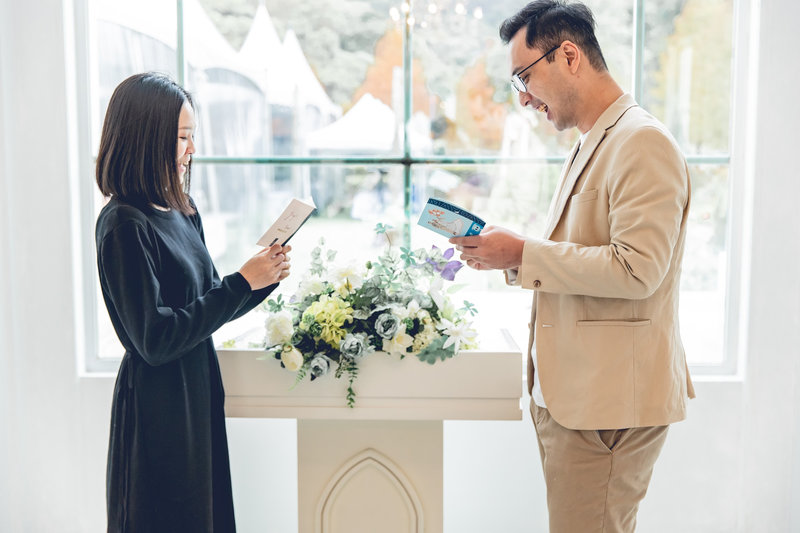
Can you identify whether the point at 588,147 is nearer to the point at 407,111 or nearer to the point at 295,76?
the point at 407,111

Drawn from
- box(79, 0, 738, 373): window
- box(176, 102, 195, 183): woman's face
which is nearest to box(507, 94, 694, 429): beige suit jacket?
box(176, 102, 195, 183): woman's face

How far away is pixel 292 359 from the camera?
160 cm

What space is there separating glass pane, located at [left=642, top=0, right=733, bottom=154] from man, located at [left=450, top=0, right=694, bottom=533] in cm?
106

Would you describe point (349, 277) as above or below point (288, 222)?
below

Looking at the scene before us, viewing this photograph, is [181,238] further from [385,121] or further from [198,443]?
[385,121]

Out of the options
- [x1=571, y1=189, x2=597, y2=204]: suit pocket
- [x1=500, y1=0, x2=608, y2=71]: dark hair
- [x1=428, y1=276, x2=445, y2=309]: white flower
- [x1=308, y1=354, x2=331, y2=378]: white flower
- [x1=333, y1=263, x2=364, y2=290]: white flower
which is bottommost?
[x1=308, y1=354, x2=331, y2=378]: white flower

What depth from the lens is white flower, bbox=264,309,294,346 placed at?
163cm

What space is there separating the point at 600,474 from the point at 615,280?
1.56 feet

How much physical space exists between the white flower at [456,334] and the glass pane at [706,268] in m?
1.31

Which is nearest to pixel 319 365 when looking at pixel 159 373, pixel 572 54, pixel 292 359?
pixel 292 359

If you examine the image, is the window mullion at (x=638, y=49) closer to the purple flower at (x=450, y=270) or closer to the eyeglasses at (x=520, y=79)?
the eyeglasses at (x=520, y=79)

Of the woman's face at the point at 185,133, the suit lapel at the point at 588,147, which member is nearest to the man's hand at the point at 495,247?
the suit lapel at the point at 588,147

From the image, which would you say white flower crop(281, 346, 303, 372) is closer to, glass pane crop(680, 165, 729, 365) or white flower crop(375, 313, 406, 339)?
white flower crop(375, 313, 406, 339)

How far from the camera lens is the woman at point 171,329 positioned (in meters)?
1.50
